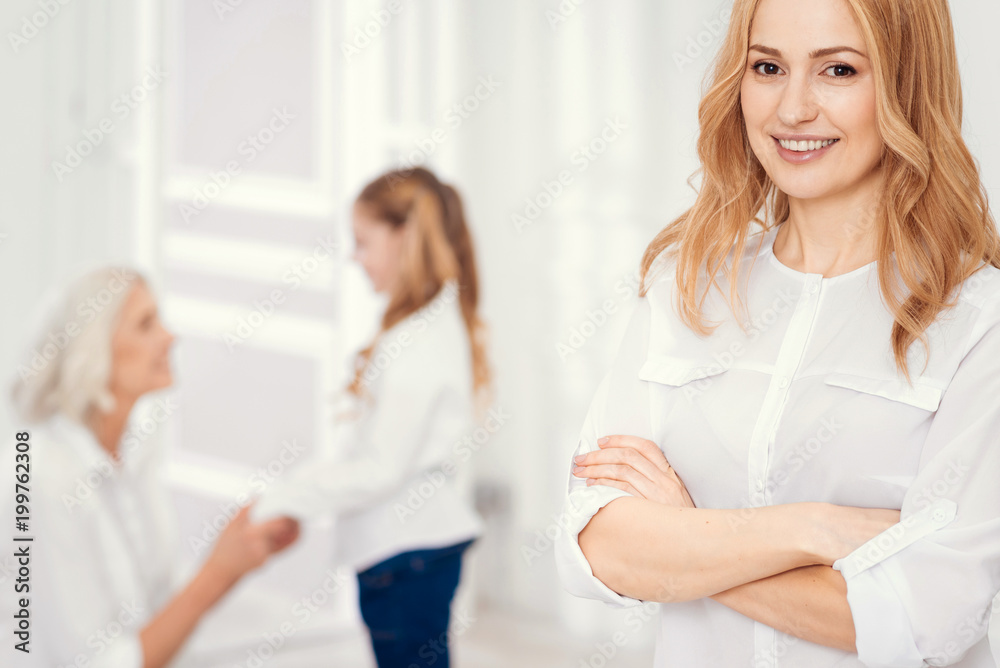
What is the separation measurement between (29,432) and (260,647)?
99 cm

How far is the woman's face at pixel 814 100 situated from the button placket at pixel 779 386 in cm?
14

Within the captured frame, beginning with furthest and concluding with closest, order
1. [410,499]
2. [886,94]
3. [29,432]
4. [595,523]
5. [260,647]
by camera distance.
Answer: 1. [260,647]
2. [410,499]
3. [29,432]
4. [595,523]
5. [886,94]

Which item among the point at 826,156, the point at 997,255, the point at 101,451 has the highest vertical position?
the point at 826,156

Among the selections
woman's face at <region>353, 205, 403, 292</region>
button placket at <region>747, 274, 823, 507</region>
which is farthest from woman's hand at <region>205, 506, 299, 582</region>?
button placket at <region>747, 274, 823, 507</region>

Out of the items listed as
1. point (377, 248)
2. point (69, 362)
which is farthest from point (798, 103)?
point (69, 362)

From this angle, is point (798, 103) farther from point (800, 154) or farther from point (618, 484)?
point (618, 484)

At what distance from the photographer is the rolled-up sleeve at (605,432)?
1124 mm

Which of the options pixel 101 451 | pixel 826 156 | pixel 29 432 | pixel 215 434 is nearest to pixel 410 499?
pixel 215 434

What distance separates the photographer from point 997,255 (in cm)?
107

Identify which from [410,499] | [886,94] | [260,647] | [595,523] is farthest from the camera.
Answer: [260,647]

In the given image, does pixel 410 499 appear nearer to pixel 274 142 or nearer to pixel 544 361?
pixel 544 361

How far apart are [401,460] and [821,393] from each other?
1.62m

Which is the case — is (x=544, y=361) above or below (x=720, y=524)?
below

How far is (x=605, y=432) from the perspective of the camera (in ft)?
3.90
